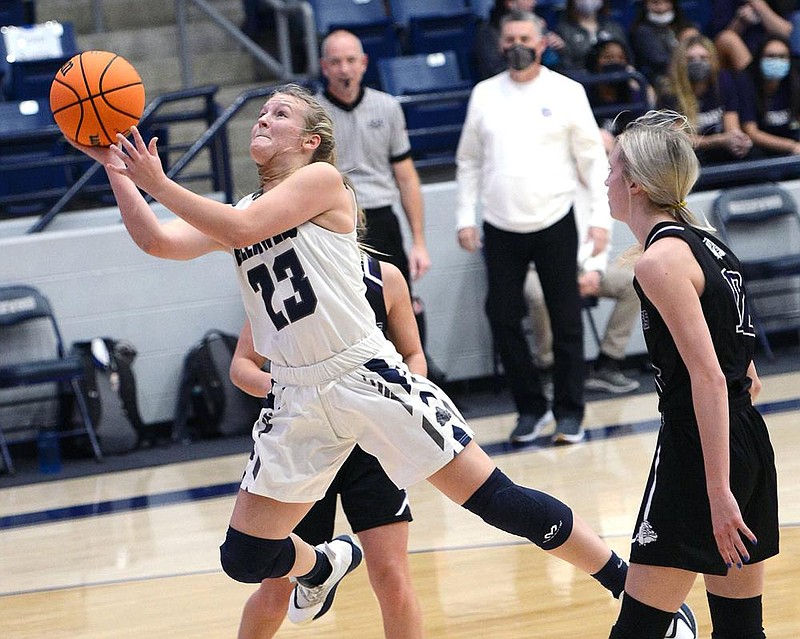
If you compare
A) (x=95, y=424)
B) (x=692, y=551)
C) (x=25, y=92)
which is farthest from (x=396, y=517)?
(x=25, y=92)

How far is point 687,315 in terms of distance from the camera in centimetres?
241

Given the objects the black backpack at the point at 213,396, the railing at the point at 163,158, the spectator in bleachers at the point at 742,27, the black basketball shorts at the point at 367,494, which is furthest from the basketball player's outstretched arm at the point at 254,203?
the spectator in bleachers at the point at 742,27

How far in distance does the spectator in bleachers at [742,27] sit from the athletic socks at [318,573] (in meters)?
6.45

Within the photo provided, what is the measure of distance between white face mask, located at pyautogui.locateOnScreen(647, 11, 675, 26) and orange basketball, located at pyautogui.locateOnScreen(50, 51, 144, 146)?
6.67m

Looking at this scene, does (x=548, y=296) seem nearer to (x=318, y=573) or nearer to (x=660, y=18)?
(x=318, y=573)

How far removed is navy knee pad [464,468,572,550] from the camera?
3068 millimetres

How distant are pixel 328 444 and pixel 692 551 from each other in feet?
3.06

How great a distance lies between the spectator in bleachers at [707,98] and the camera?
8.19 meters

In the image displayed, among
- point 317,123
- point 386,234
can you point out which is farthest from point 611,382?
point 317,123

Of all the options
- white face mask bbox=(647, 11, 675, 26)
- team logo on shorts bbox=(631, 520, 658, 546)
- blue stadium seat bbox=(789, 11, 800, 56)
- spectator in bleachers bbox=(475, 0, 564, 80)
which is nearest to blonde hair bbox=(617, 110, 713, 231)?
team logo on shorts bbox=(631, 520, 658, 546)

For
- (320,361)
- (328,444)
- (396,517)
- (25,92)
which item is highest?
(25,92)

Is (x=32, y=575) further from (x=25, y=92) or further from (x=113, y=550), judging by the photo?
(x=25, y=92)

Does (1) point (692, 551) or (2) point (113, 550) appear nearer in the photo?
(1) point (692, 551)

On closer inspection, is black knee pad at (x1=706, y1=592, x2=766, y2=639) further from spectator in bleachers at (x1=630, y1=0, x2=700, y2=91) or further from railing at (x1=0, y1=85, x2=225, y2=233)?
spectator in bleachers at (x1=630, y1=0, x2=700, y2=91)
